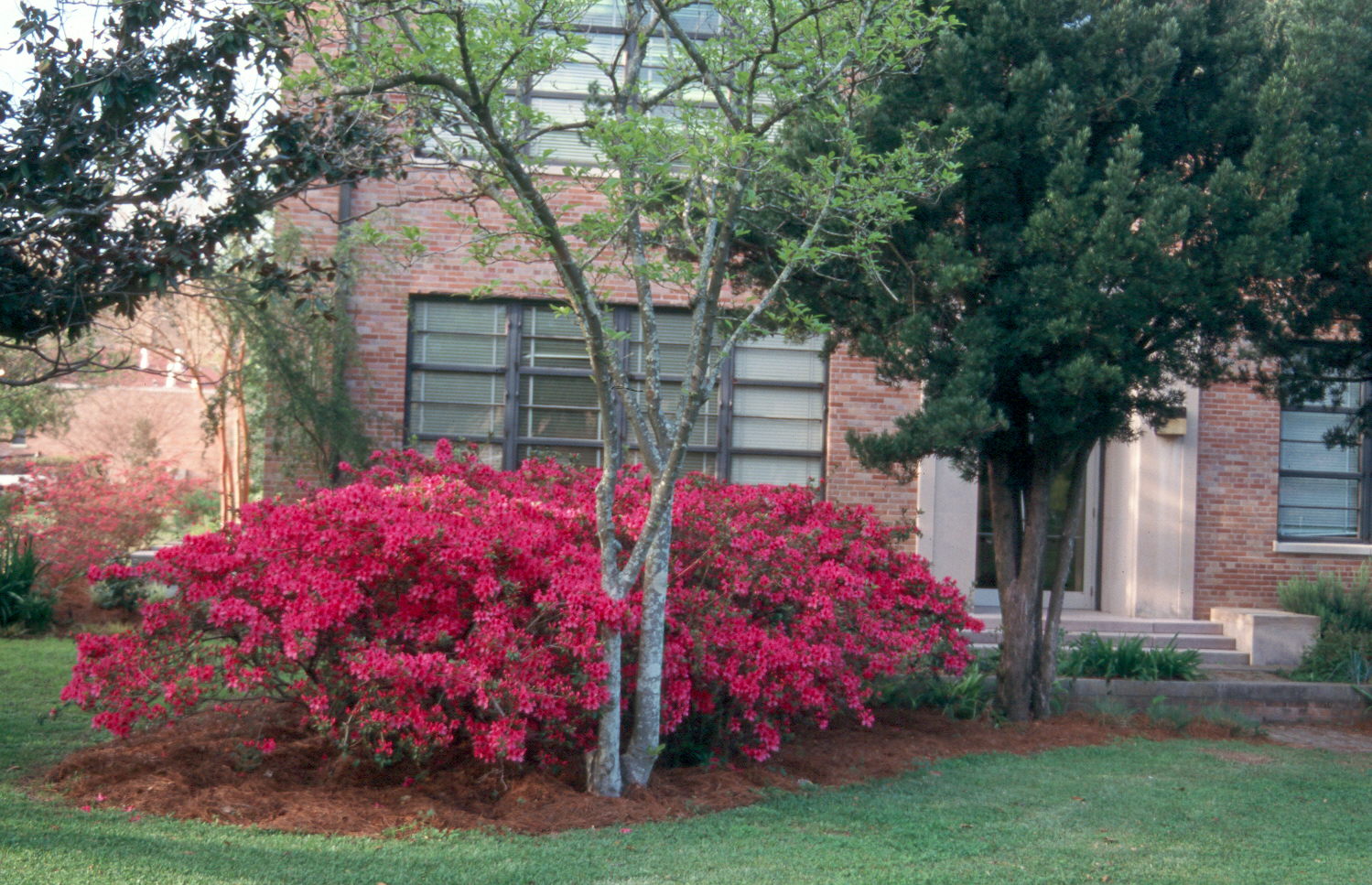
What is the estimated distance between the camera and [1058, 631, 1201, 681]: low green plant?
9.42m

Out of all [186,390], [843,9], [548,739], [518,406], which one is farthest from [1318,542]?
[186,390]

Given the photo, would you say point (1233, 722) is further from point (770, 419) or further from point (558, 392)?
point (558, 392)

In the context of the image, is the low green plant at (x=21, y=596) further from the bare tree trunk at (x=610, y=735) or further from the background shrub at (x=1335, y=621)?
the background shrub at (x=1335, y=621)

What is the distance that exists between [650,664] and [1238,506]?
9227mm

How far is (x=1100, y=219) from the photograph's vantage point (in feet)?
23.3

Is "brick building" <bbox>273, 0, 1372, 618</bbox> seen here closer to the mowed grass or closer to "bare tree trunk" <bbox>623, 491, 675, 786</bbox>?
the mowed grass

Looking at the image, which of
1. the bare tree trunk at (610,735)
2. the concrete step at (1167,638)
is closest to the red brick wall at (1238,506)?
the concrete step at (1167,638)

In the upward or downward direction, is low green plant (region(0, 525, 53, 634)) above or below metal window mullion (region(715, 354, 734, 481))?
below

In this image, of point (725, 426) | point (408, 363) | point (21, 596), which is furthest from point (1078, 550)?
point (21, 596)

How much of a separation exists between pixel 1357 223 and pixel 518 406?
7.60 metres

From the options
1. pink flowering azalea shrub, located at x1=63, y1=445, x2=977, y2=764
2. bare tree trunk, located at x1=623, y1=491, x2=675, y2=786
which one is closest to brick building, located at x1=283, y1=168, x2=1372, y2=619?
pink flowering azalea shrub, located at x1=63, y1=445, x2=977, y2=764

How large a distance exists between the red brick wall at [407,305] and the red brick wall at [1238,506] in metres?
3.36

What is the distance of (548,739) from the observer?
5.63 meters

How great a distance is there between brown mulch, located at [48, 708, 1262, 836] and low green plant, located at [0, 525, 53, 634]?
4.41 m
